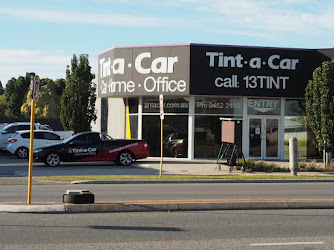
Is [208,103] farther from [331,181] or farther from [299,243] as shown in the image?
[299,243]

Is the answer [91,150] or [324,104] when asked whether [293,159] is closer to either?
[324,104]

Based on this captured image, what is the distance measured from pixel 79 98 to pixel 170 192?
22475 mm

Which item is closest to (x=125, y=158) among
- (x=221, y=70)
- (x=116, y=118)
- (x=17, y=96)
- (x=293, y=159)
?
(x=221, y=70)

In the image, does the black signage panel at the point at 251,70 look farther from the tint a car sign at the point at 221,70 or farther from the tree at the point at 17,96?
the tree at the point at 17,96

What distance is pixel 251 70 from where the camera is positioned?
2617 centimetres

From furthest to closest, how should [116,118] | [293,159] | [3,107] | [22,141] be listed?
1. [3,107]
2. [116,118]
3. [22,141]
4. [293,159]

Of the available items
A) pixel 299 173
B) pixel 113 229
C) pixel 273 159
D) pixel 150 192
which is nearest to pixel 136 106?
pixel 273 159

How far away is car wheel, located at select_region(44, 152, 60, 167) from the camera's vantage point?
23.8 meters

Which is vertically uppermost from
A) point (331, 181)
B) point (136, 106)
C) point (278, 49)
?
point (278, 49)

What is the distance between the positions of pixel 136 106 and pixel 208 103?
166 inches

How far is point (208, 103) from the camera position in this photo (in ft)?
87.9

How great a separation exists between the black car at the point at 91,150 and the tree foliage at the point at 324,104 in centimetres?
803

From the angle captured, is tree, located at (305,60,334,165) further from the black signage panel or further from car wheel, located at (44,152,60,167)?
car wheel, located at (44,152,60,167)

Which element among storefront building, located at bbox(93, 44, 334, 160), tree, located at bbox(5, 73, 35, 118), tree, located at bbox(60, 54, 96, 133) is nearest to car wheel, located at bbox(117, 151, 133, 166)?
storefront building, located at bbox(93, 44, 334, 160)
